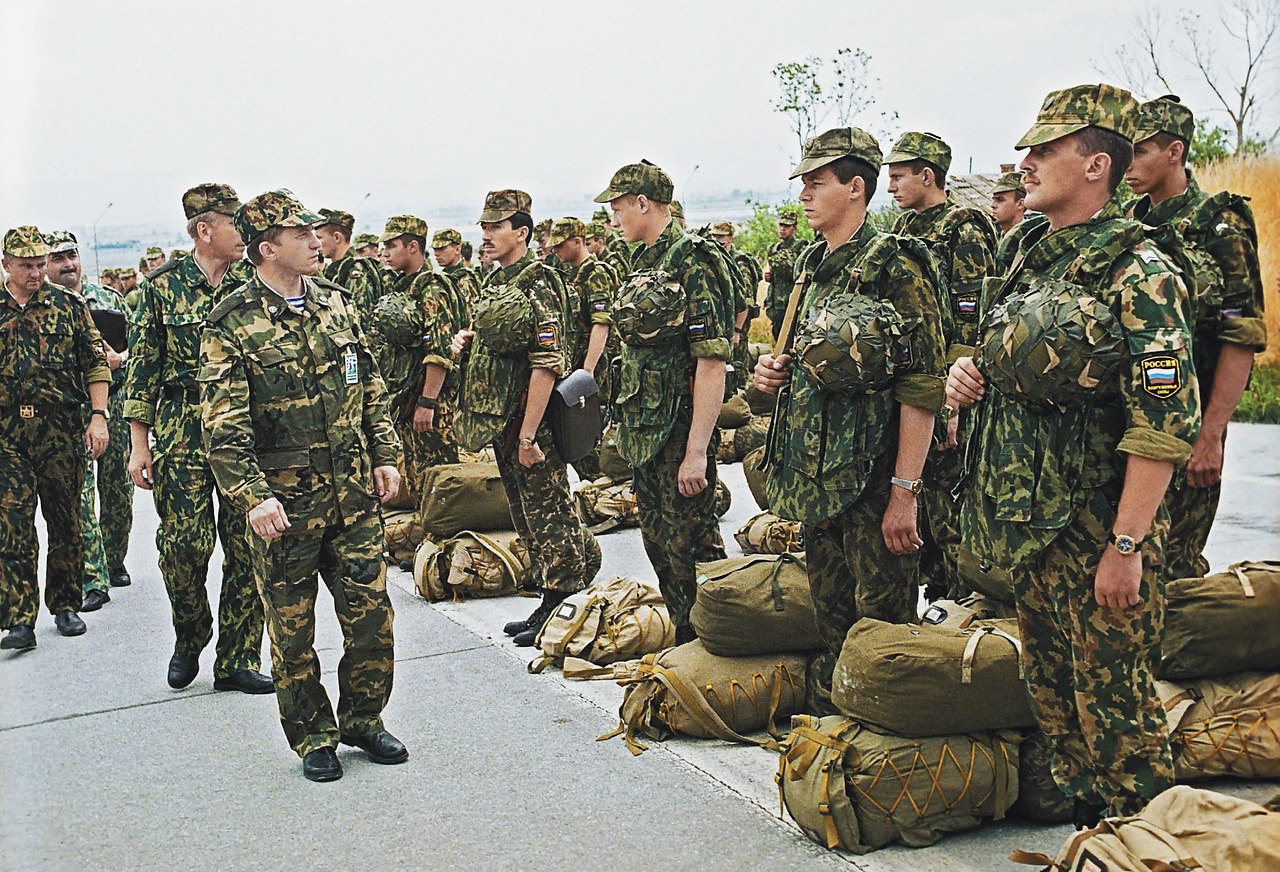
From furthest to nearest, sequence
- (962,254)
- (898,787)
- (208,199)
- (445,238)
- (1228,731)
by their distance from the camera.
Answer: (445,238), (962,254), (208,199), (1228,731), (898,787)

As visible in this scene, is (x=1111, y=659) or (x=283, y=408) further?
(x=283, y=408)

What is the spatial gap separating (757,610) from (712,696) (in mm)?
370

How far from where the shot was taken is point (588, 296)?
28.9 ft

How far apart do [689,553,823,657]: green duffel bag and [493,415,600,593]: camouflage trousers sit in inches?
63.7

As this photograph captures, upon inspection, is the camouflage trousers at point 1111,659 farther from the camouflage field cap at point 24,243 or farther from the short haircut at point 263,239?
the camouflage field cap at point 24,243

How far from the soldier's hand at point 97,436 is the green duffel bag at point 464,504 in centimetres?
182

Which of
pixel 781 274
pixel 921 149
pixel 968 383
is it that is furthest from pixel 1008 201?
pixel 781 274

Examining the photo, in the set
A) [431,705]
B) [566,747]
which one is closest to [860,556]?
[566,747]

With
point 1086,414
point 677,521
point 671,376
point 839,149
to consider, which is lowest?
point 677,521

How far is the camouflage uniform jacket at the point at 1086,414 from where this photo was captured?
9.94 feet

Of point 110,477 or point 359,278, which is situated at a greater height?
point 359,278

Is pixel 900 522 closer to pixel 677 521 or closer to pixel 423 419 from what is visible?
pixel 677 521

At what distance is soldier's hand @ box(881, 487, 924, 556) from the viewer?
4016mm

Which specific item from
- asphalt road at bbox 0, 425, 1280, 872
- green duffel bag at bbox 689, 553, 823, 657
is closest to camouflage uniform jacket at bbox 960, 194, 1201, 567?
asphalt road at bbox 0, 425, 1280, 872
